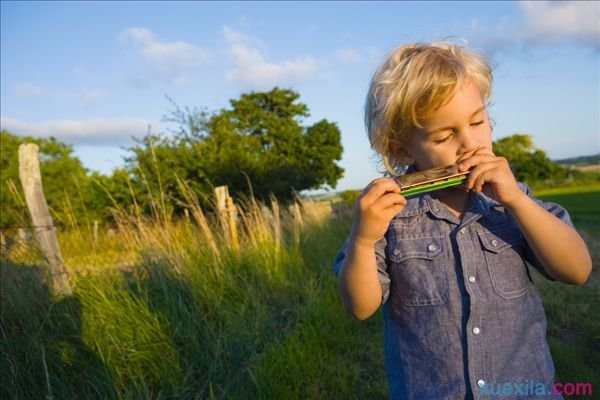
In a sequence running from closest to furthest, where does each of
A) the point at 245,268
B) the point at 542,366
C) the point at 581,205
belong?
1. the point at 542,366
2. the point at 245,268
3. the point at 581,205

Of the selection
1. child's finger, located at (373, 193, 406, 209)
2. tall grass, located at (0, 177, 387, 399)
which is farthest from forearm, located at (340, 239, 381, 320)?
tall grass, located at (0, 177, 387, 399)

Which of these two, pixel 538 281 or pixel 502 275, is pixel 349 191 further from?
pixel 502 275

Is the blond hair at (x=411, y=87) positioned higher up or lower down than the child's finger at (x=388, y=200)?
higher up

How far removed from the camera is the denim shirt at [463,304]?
1.31m

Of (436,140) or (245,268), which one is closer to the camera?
(436,140)

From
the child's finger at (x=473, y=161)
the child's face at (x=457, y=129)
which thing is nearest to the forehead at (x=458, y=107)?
the child's face at (x=457, y=129)

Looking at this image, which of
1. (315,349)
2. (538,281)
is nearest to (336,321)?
(315,349)

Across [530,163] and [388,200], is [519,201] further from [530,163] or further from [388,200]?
[530,163]

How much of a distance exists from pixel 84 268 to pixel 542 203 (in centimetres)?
430

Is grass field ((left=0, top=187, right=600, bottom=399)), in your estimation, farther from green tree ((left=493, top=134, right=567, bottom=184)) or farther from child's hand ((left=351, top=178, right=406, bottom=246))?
green tree ((left=493, top=134, right=567, bottom=184))

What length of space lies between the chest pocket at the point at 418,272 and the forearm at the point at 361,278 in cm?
9

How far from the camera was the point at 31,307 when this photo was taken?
338cm

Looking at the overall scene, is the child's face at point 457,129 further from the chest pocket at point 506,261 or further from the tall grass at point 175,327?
the tall grass at point 175,327

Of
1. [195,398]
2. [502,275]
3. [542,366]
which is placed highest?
[502,275]
